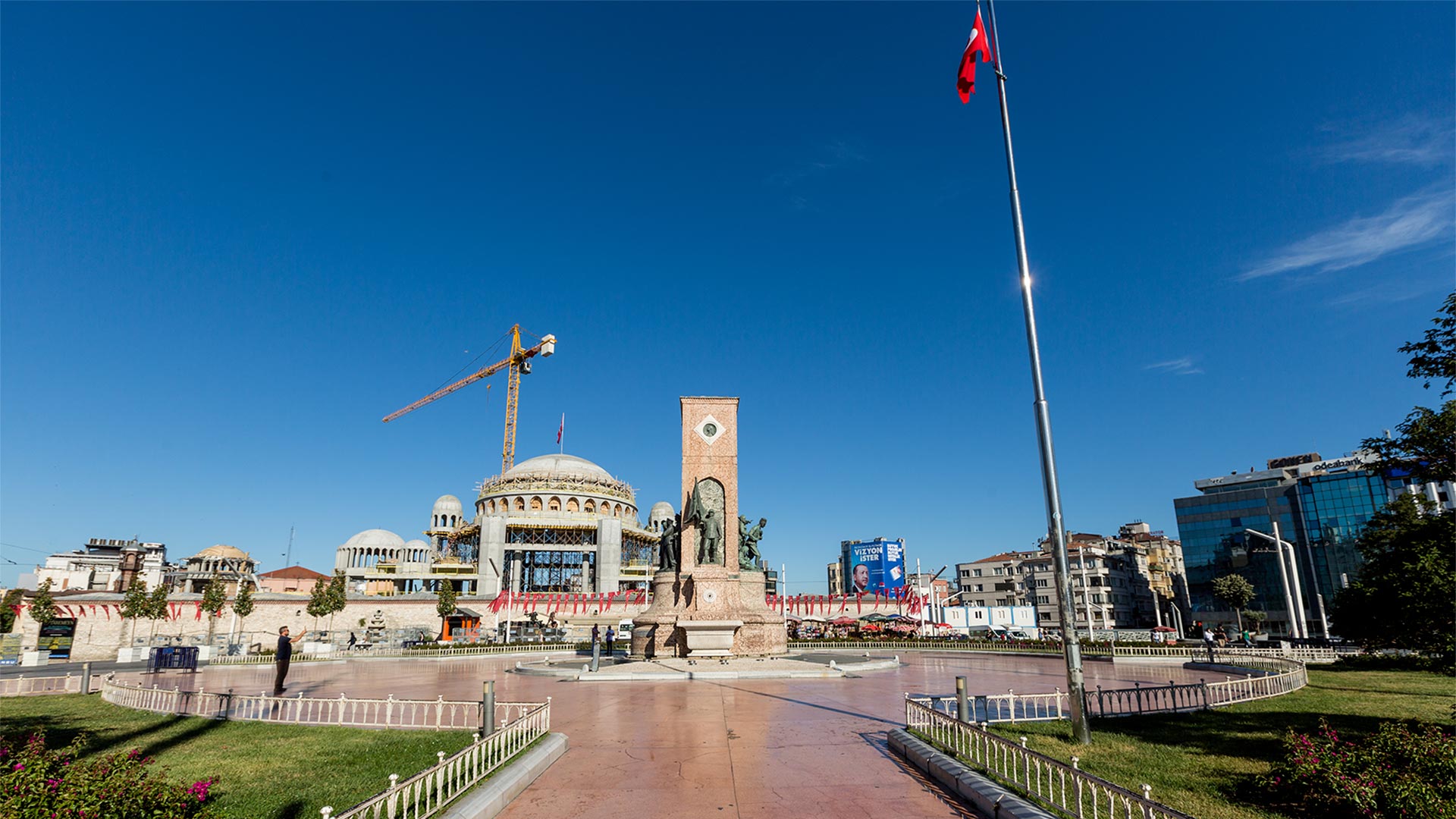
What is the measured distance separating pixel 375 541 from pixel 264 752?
80.1 m

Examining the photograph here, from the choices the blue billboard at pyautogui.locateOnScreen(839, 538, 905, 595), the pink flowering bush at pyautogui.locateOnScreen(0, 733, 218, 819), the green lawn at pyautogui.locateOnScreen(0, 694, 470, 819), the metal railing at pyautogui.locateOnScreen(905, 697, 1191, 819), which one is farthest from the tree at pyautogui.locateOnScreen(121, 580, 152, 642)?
the blue billboard at pyautogui.locateOnScreen(839, 538, 905, 595)

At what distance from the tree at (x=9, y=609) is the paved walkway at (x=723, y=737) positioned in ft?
117

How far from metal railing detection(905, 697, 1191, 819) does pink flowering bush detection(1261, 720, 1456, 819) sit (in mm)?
1451

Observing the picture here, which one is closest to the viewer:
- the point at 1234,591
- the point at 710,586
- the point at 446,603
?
the point at 710,586

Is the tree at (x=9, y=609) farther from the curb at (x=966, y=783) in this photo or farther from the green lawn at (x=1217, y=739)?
the green lawn at (x=1217, y=739)

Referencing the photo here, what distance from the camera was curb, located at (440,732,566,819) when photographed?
665 centimetres

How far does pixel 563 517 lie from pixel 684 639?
169ft

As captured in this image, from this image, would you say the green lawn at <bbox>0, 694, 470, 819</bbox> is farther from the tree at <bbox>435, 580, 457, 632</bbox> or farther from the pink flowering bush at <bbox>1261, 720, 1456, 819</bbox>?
the tree at <bbox>435, 580, 457, 632</bbox>

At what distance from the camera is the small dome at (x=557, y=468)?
76.3 m

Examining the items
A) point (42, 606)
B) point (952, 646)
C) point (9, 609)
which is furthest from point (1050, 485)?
point (9, 609)

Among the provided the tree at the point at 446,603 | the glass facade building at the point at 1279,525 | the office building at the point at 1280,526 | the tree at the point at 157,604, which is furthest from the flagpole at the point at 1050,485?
the glass facade building at the point at 1279,525

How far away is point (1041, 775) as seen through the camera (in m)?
7.56

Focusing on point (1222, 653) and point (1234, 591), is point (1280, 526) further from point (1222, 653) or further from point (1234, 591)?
point (1222, 653)

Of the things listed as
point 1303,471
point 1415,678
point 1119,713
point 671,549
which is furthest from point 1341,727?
point 1303,471
